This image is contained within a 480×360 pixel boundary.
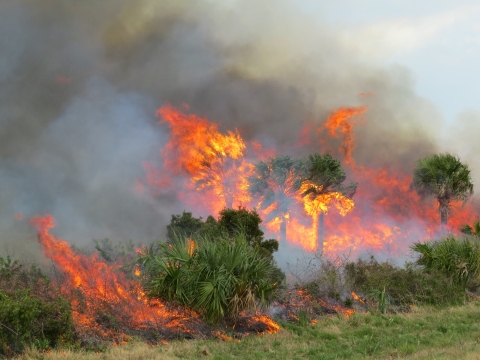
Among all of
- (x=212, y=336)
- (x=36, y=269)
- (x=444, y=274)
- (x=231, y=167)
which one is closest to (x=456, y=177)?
(x=444, y=274)

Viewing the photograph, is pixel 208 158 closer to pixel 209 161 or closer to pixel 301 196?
pixel 209 161

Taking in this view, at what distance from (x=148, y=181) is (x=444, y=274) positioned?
3239 centimetres

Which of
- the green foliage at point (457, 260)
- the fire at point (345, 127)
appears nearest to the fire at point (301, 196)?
the fire at point (345, 127)

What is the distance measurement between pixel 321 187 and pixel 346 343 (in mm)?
29872

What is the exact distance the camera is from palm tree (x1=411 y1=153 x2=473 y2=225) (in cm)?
3272

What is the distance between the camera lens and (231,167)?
43.1m

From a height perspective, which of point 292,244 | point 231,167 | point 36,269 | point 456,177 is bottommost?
point 36,269

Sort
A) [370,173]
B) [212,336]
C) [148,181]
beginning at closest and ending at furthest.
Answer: [212,336]
[148,181]
[370,173]

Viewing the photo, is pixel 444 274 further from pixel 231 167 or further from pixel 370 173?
pixel 370 173

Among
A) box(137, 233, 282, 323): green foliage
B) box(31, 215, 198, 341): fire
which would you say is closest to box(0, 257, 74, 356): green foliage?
box(31, 215, 198, 341): fire

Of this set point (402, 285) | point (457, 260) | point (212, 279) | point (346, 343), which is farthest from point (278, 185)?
point (346, 343)

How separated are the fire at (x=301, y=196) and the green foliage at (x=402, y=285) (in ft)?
66.3

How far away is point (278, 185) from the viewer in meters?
40.8

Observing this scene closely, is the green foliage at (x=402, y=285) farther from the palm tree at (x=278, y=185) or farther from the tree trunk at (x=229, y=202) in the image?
the tree trunk at (x=229, y=202)
